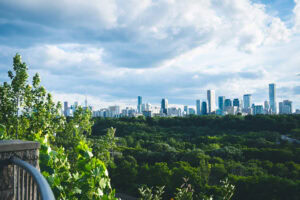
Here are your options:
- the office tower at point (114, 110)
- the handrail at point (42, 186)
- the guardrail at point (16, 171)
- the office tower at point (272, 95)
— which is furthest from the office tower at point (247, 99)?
the handrail at point (42, 186)

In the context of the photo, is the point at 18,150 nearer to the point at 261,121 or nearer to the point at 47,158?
the point at 47,158

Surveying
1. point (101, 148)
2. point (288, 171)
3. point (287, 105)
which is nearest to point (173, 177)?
point (288, 171)

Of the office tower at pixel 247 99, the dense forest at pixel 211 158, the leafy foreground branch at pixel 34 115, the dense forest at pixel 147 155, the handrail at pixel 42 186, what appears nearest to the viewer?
the handrail at pixel 42 186

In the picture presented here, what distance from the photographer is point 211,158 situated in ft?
100

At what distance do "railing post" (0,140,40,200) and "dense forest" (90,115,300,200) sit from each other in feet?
9.97

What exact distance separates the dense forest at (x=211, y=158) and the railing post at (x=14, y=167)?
3.04 m

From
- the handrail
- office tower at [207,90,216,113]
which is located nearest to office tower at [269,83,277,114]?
office tower at [207,90,216,113]

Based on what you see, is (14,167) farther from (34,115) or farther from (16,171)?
(34,115)

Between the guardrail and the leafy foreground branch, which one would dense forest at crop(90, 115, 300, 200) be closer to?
the leafy foreground branch

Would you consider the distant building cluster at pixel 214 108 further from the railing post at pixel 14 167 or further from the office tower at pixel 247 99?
the railing post at pixel 14 167

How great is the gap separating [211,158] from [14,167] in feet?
101

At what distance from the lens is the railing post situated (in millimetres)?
1342

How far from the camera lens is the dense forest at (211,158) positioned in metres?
19.7

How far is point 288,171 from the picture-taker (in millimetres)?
25562
